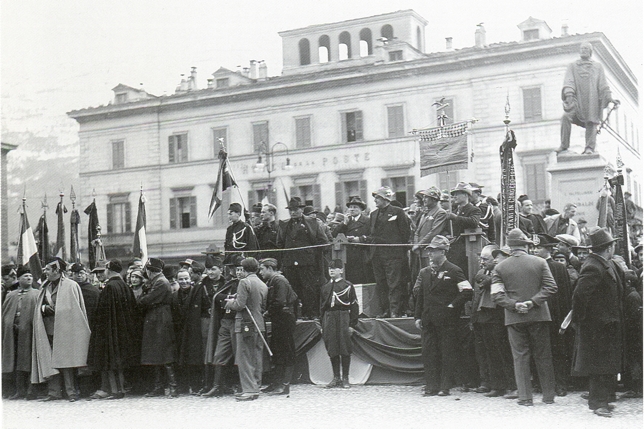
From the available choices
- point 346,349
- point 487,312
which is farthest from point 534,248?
point 346,349

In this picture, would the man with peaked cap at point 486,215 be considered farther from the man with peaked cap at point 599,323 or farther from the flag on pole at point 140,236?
the flag on pole at point 140,236

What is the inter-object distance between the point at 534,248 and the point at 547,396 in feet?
6.38

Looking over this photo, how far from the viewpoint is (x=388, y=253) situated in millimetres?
10883

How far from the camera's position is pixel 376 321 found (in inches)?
423

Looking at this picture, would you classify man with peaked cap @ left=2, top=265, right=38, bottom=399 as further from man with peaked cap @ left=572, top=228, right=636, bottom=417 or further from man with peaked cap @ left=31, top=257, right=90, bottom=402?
man with peaked cap @ left=572, top=228, right=636, bottom=417

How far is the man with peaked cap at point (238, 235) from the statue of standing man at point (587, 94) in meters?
5.21

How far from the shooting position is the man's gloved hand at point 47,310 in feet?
35.8

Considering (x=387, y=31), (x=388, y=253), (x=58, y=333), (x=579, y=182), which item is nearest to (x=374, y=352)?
(x=388, y=253)

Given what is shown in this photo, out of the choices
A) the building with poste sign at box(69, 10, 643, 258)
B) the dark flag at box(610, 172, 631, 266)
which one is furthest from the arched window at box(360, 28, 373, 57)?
the dark flag at box(610, 172, 631, 266)

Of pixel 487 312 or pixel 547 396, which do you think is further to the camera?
pixel 487 312

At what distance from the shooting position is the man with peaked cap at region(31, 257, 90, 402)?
1065 cm

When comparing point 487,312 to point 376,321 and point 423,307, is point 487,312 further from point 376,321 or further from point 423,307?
point 376,321

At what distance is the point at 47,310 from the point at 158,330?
5.43 ft

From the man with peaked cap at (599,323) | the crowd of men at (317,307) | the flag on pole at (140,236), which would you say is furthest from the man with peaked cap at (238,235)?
the flag on pole at (140,236)
